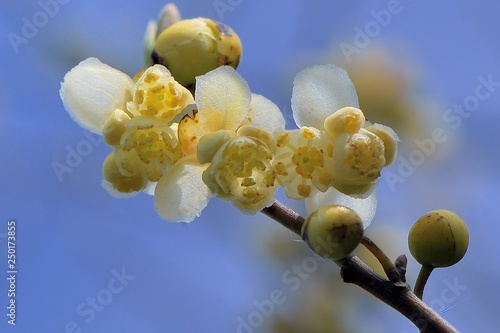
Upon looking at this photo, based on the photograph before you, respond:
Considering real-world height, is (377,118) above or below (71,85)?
below

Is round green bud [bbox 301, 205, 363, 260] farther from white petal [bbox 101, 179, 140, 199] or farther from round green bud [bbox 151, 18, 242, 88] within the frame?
round green bud [bbox 151, 18, 242, 88]

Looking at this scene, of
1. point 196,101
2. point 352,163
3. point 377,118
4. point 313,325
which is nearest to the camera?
point 352,163

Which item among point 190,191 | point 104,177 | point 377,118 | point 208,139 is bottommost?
point 377,118

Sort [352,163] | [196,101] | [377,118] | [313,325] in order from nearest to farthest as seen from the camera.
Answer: [352,163] → [196,101] → [313,325] → [377,118]

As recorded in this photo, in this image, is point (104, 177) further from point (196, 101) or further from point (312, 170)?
point (312, 170)

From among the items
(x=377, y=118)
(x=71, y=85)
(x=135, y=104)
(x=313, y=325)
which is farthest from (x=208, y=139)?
(x=377, y=118)

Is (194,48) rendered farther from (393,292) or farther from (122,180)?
(393,292)

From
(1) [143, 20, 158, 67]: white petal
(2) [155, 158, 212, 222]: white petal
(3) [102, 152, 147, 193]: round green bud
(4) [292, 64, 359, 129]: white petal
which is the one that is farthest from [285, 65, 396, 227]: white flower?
(1) [143, 20, 158, 67]: white petal
